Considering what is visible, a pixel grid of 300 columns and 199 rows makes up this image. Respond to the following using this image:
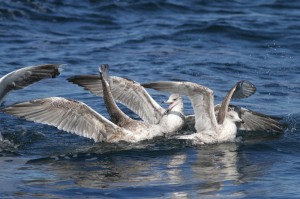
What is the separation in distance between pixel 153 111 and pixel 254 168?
2.65 meters

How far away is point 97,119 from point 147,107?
4.55 feet

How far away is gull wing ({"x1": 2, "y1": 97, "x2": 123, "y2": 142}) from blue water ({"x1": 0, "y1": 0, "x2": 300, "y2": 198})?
243mm

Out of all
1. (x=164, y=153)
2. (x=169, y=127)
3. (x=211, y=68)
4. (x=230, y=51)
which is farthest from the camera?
(x=230, y=51)

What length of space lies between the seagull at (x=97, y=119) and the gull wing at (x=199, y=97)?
45 cm

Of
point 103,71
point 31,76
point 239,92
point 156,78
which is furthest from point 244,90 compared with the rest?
point 156,78

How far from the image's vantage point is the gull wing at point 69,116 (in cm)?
1130

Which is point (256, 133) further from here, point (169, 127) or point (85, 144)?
point (85, 144)

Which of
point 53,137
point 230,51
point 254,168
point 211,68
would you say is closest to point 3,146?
point 53,137

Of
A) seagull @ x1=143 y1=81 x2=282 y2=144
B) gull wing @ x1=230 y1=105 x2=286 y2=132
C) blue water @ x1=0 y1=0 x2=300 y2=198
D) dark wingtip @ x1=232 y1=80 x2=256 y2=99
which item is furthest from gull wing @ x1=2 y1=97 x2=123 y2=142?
gull wing @ x1=230 y1=105 x2=286 y2=132

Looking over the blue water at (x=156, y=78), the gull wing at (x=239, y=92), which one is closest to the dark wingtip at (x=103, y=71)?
the blue water at (x=156, y=78)

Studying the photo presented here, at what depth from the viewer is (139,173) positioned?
10.0 m

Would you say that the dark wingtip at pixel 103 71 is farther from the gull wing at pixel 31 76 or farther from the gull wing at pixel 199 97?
the gull wing at pixel 31 76

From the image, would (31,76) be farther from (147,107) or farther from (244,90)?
(244,90)

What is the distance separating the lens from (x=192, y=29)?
20.8m
